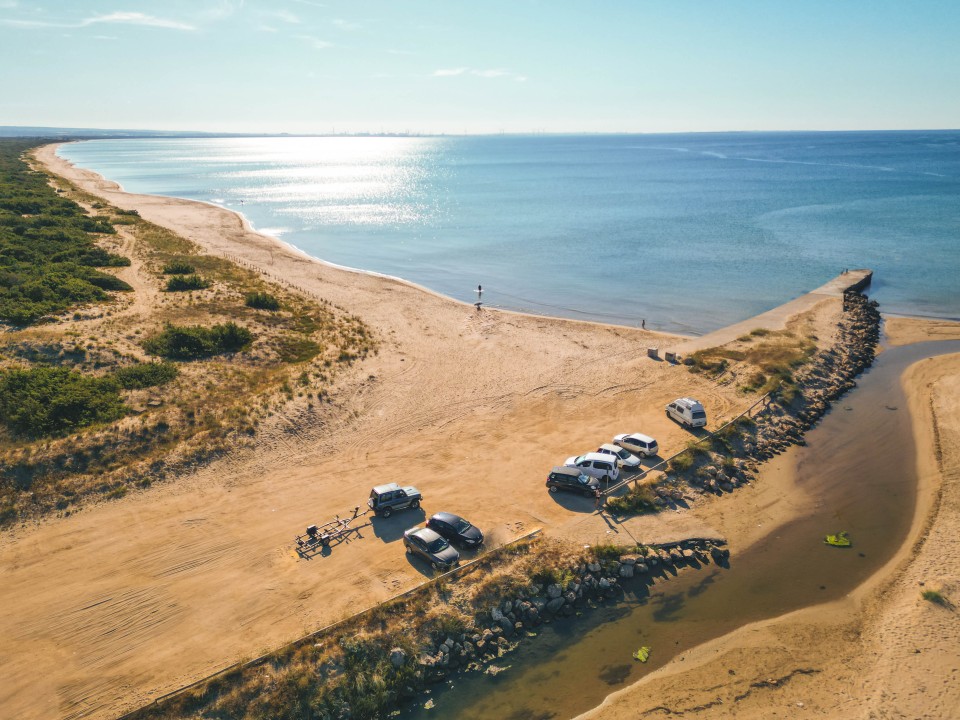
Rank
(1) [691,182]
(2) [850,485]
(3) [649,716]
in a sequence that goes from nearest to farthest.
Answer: (3) [649,716]
(2) [850,485]
(1) [691,182]

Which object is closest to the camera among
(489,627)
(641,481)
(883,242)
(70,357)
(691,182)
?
(489,627)

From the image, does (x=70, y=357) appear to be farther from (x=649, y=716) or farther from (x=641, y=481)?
(x=649, y=716)

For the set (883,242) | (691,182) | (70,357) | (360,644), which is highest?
(691,182)

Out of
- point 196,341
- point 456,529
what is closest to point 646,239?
point 196,341

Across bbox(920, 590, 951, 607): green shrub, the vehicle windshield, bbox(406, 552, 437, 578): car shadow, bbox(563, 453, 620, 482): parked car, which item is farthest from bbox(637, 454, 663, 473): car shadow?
bbox(406, 552, 437, 578): car shadow

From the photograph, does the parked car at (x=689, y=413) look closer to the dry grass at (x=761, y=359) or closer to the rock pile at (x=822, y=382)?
the rock pile at (x=822, y=382)

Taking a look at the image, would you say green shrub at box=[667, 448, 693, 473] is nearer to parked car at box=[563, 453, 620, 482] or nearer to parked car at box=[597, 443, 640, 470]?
parked car at box=[597, 443, 640, 470]

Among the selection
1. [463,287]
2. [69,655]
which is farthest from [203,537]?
[463,287]
